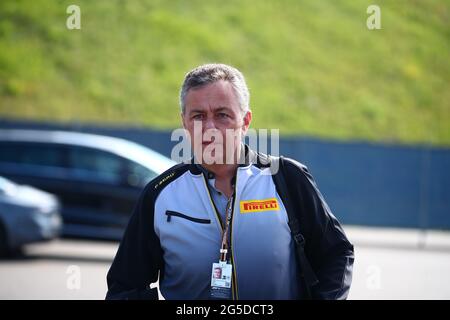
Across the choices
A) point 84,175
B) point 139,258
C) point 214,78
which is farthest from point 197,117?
point 84,175

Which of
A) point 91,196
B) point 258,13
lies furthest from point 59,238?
point 258,13

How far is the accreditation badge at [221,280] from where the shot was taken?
8.31ft

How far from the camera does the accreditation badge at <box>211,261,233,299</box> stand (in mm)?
2533

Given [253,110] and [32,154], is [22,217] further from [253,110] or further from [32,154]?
[253,110]

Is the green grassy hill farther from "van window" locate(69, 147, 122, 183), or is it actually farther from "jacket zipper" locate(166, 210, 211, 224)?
"jacket zipper" locate(166, 210, 211, 224)

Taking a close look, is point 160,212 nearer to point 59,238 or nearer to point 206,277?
point 206,277

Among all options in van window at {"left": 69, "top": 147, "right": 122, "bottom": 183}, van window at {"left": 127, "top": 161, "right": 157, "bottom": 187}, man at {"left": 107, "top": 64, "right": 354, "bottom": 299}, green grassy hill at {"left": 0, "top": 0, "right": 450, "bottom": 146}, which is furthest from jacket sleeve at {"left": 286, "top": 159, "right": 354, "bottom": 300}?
green grassy hill at {"left": 0, "top": 0, "right": 450, "bottom": 146}

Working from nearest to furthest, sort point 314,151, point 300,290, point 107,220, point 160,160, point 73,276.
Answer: point 300,290 → point 73,276 → point 107,220 → point 160,160 → point 314,151

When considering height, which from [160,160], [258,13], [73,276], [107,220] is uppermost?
[258,13]

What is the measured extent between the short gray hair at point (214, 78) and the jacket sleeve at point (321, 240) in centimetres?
39

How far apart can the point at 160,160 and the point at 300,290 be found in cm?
1021

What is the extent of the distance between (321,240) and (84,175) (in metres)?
9.55

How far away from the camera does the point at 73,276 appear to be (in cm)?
929

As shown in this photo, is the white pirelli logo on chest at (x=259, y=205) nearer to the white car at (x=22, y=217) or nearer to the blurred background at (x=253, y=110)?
the blurred background at (x=253, y=110)
